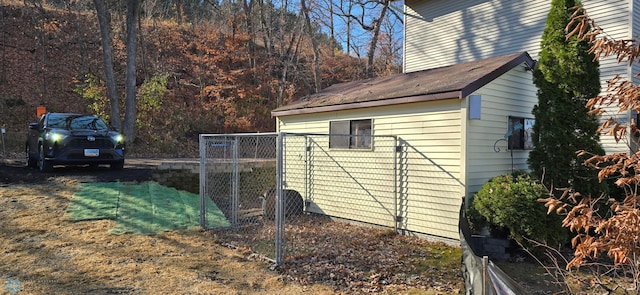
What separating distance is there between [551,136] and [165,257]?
5813 millimetres

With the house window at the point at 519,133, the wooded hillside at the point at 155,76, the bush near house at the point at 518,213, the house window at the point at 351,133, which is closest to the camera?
the bush near house at the point at 518,213

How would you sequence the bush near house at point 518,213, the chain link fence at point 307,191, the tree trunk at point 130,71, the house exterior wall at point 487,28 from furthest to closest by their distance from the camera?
the tree trunk at point 130,71 < the house exterior wall at point 487,28 < the chain link fence at point 307,191 < the bush near house at point 518,213

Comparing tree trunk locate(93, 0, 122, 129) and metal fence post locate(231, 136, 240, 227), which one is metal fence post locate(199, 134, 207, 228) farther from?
tree trunk locate(93, 0, 122, 129)

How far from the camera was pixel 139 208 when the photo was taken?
704 cm

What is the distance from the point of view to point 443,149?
618 centimetres

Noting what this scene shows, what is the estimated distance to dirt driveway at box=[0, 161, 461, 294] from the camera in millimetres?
4102

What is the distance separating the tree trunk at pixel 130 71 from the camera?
14812 mm

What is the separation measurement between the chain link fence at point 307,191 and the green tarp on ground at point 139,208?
0.31m

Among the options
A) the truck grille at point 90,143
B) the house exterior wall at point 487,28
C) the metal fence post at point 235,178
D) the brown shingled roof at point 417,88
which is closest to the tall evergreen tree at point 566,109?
the brown shingled roof at point 417,88

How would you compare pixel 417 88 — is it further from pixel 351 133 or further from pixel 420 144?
pixel 351 133

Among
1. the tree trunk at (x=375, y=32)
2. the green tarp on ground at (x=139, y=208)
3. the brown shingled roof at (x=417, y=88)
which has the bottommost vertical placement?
the green tarp on ground at (x=139, y=208)

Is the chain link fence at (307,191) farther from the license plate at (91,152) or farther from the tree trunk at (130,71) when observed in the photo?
the tree trunk at (130,71)

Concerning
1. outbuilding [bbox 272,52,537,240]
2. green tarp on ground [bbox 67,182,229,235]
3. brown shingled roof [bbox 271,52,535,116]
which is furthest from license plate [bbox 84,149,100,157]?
outbuilding [bbox 272,52,537,240]

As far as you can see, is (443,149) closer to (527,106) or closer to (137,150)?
(527,106)
